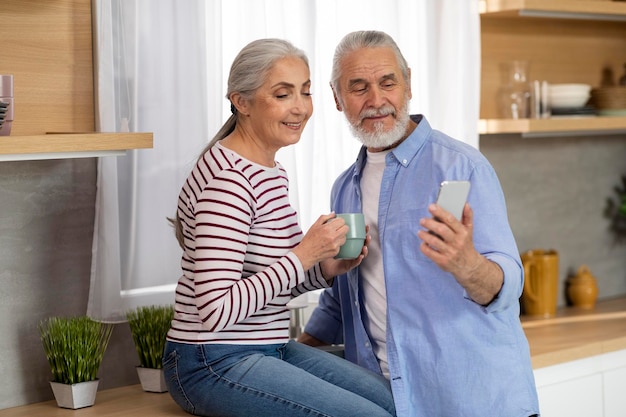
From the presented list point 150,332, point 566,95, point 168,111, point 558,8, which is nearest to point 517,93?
point 566,95

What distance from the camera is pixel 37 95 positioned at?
243 centimetres

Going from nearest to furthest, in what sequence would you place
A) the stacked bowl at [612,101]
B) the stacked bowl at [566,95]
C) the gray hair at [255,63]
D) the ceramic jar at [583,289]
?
the gray hair at [255,63] < the stacked bowl at [566,95] < the stacked bowl at [612,101] < the ceramic jar at [583,289]

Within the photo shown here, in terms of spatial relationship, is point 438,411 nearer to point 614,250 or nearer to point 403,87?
point 403,87

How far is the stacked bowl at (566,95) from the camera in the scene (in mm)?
3461

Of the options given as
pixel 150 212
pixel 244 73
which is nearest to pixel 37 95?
pixel 150 212

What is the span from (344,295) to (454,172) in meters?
0.47

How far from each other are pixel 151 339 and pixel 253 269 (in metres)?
0.48

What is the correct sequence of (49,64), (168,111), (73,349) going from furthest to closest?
(168,111), (49,64), (73,349)

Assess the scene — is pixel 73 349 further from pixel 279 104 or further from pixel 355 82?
pixel 355 82

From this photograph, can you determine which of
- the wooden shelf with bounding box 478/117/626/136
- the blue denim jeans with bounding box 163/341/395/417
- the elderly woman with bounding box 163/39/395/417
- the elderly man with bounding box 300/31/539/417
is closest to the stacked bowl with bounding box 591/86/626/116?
the wooden shelf with bounding box 478/117/626/136

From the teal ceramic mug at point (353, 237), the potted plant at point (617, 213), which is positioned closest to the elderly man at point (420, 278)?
the teal ceramic mug at point (353, 237)

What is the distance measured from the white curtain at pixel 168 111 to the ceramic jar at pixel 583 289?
4.21 ft

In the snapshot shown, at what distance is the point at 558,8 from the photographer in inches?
131

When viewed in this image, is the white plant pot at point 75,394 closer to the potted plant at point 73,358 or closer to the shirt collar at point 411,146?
the potted plant at point 73,358
